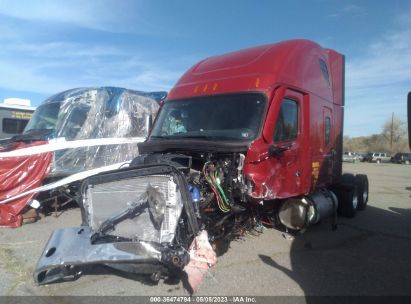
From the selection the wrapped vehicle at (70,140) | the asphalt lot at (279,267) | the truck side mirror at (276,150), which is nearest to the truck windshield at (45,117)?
the wrapped vehicle at (70,140)

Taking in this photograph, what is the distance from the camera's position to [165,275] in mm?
4641

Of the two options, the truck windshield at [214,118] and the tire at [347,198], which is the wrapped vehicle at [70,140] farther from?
the tire at [347,198]

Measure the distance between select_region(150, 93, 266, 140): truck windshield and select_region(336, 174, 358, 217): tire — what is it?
4249 mm

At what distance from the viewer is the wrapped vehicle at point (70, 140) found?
25.7 feet

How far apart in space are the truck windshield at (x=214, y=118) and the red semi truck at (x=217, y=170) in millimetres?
18

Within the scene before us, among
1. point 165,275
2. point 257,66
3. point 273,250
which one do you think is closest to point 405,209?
point 273,250

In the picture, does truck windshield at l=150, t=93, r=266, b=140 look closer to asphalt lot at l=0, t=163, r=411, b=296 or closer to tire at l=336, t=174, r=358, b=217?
asphalt lot at l=0, t=163, r=411, b=296

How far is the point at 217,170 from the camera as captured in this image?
532cm

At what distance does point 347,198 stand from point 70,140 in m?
6.46

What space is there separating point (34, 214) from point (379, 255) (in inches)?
263

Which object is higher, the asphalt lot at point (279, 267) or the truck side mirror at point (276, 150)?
the truck side mirror at point (276, 150)

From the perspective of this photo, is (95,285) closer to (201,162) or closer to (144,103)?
(201,162)

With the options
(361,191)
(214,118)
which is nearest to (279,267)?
(214,118)

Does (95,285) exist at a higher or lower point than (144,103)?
lower
